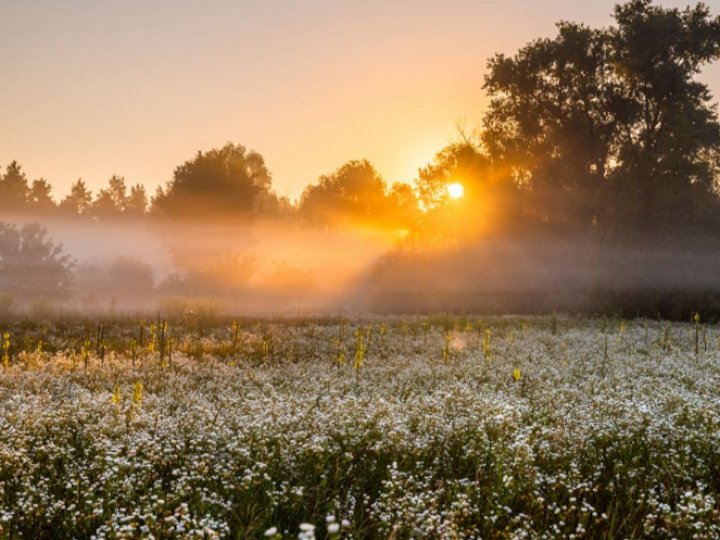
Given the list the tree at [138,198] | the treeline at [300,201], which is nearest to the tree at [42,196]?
the treeline at [300,201]

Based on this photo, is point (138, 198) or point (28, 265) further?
point (138, 198)

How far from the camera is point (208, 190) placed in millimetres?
58562

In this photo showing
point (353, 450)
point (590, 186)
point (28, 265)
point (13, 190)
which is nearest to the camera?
point (353, 450)

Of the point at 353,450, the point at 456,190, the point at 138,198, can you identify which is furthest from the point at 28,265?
the point at 138,198

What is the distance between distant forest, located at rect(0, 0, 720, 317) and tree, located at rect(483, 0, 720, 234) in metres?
0.08

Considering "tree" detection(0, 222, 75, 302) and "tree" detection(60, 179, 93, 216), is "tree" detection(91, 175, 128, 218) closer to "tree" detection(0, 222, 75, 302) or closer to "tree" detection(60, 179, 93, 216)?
"tree" detection(60, 179, 93, 216)

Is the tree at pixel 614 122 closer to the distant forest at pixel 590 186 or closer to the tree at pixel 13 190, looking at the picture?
the distant forest at pixel 590 186

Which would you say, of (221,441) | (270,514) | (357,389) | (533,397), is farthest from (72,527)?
(533,397)

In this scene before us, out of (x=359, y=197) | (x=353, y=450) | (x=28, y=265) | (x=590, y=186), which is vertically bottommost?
(x=353, y=450)

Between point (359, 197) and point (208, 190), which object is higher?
point (359, 197)

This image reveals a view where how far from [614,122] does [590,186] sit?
176 inches

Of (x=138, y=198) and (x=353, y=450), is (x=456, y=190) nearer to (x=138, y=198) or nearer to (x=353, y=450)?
(x=353, y=450)

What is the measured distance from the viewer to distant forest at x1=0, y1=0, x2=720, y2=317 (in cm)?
3784

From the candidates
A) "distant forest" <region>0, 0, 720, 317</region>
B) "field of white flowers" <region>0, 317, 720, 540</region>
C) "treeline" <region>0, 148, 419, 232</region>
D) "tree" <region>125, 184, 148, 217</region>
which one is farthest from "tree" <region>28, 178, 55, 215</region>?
"field of white flowers" <region>0, 317, 720, 540</region>
